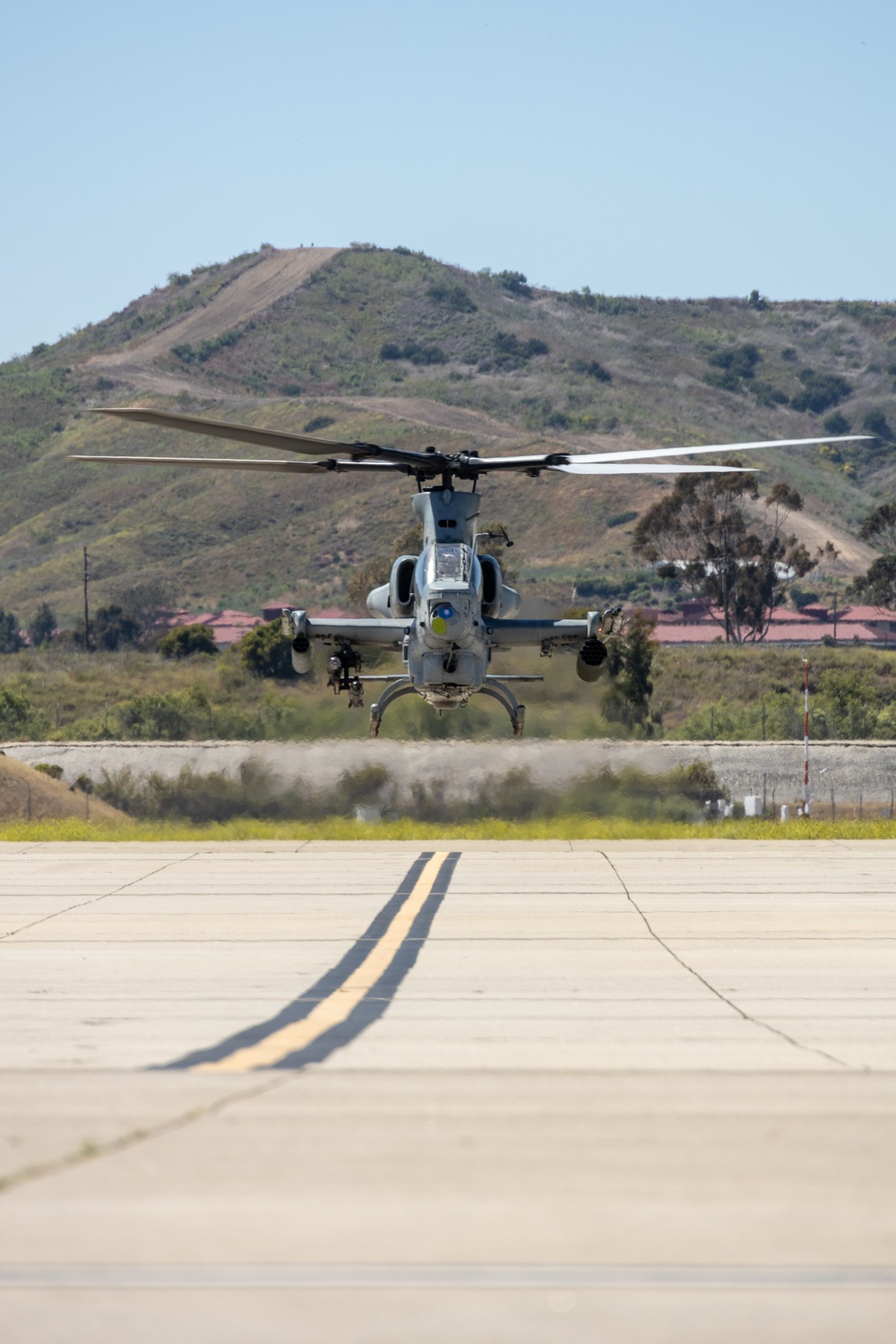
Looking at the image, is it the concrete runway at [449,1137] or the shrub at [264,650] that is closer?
the concrete runway at [449,1137]

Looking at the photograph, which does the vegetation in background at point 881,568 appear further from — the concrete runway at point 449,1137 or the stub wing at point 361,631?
the concrete runway at point 449,1137

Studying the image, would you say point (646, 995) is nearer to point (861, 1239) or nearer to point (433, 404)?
point (861, 1239)

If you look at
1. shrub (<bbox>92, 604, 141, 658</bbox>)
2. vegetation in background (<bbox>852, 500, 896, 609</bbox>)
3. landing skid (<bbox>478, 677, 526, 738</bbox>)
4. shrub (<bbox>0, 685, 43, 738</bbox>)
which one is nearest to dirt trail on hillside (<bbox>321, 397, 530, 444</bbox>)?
shrub (<bbox>92, 604, 141, 658</bbox>)

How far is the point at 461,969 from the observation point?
15.6 metres

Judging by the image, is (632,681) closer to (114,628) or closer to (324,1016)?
(324,1016)

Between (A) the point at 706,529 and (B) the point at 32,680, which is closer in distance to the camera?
(B) the point at 32,680

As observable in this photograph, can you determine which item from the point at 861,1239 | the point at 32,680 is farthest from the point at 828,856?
the point at 32,680

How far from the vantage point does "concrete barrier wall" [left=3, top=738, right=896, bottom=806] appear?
37.3m

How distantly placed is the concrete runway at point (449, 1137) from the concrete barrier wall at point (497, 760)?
18.7 meters

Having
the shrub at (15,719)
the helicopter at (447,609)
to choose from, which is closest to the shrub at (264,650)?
the shrub at (15,719)

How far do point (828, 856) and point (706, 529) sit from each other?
71.5 m

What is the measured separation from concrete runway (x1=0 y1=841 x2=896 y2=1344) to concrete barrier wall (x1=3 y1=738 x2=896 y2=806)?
18.7 meters

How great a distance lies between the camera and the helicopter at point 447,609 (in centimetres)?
2435

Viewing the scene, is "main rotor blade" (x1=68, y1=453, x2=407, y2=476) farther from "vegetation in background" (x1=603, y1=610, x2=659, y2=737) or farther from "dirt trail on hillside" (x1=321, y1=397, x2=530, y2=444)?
→ "dirt trail on hillside" (x1=321, y1=397, x2=530, y2=444)
